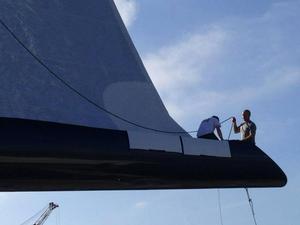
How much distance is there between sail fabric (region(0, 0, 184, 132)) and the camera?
3.94m

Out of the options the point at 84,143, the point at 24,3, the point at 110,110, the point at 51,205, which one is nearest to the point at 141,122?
the point at 110,110

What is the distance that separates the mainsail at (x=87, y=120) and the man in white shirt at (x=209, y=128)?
20 cm

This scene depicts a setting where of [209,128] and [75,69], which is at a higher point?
[75,69]

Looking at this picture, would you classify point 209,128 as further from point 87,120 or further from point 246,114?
point 87,120

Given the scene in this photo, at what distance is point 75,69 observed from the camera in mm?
4402

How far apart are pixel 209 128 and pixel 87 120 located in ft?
3.51

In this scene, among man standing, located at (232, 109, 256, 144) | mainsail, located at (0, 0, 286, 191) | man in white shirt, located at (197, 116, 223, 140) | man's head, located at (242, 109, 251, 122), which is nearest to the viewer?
mainsail, located at (0, 0, 286, 191)

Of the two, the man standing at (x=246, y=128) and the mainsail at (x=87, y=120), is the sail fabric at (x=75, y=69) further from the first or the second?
the man standing at (x=246, y=128)

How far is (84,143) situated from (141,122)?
0.83 m

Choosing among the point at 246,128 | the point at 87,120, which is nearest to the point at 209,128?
the point at 246,128

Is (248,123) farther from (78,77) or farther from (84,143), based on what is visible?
(84,143)

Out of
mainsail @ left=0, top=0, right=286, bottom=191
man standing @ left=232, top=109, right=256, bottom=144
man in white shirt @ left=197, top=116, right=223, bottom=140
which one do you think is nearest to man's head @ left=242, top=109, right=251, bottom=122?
man standing @ left=232, top=109, right=256, bottom=144

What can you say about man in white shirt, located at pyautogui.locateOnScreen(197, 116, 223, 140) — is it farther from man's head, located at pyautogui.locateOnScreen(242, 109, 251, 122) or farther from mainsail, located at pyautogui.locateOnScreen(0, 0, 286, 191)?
man's head, located at pyautogui.locateOnScreen(242, 109, 251, 122)

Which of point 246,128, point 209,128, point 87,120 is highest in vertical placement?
point 246,128
